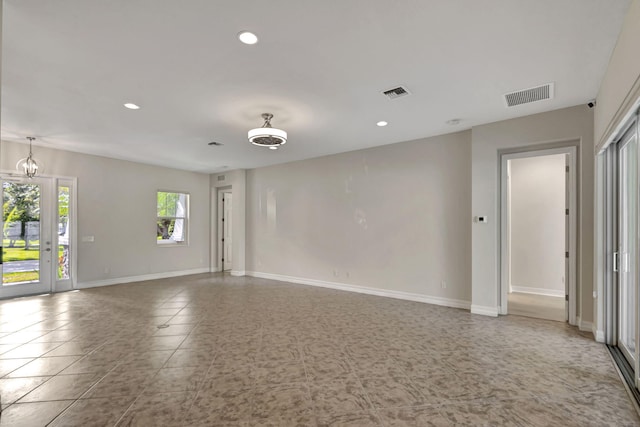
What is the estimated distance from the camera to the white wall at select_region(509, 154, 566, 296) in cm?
578

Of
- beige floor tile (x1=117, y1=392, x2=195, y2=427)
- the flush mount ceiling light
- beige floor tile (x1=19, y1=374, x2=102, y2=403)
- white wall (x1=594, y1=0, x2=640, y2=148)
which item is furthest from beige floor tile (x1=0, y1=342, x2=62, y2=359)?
Result: white wall (x1=594, y1=0, x2=640, y2=148)

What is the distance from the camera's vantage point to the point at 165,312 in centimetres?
460

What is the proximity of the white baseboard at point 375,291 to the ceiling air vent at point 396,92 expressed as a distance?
→ 3.42 meters

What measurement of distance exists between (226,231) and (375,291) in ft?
17.1

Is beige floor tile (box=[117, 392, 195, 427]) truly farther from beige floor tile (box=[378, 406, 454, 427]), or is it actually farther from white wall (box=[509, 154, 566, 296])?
white wall (box=[509, 154, 566, 296])

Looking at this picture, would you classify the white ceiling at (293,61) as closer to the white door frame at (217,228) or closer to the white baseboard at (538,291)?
the white baseboard at (538,291)

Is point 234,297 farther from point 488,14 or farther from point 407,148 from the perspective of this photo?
point 488,14

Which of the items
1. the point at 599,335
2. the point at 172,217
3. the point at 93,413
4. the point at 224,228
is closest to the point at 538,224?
the point at 599,335

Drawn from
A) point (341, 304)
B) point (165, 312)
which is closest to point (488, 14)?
point (341, 304)

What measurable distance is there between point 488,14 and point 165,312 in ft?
17.3

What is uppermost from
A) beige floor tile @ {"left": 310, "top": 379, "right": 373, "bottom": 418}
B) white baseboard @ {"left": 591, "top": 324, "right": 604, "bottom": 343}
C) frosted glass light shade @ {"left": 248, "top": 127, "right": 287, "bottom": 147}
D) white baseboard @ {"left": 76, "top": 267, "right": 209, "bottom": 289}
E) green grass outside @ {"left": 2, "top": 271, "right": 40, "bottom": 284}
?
frosted glass light shade @ {"left": 248, "top": 127, "right": 287, "bottom": 147}

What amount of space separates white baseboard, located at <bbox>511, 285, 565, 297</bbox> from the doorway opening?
740 cm

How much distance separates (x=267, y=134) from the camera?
3865mm

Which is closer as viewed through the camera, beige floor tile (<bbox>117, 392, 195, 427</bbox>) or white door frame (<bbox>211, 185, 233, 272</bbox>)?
beige floor tile (<bbox>117, 392, 195, 427</bbox>)
